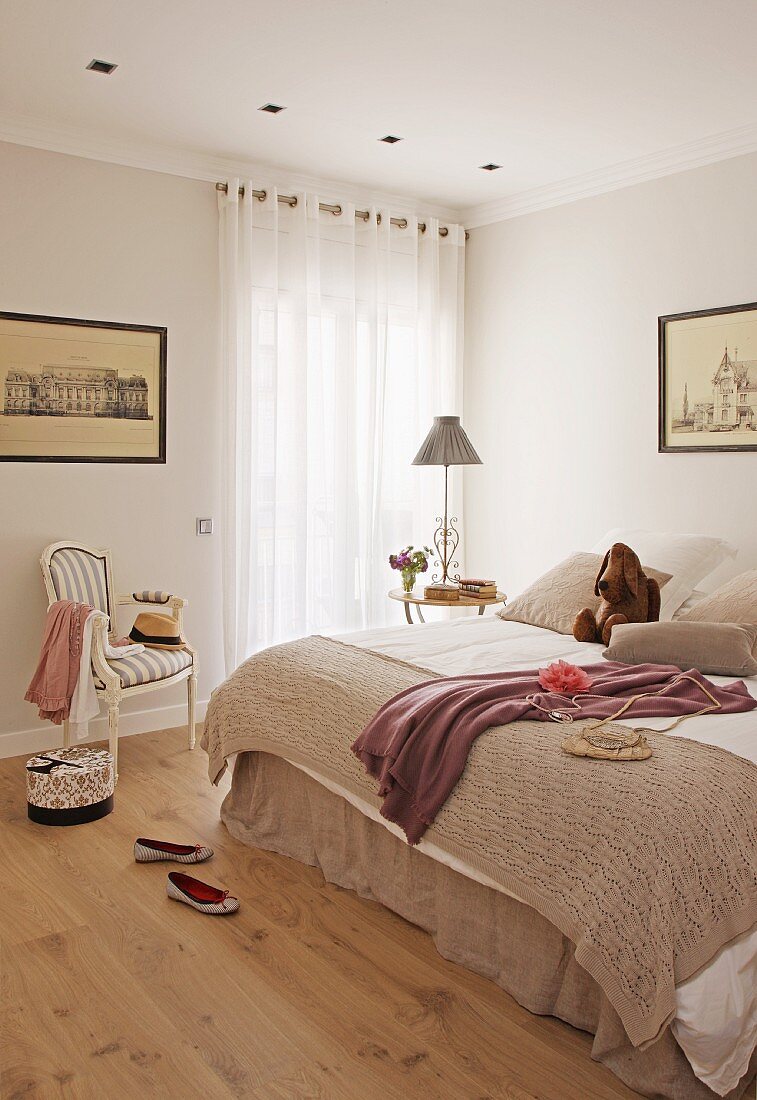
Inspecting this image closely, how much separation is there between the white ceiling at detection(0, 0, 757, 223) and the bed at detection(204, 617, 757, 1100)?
7.17ft

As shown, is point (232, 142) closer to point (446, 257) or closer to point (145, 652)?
point (446, 257)

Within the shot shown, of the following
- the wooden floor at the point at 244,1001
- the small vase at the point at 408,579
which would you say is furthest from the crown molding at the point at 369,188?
the wooden floor at the point at 244,1001

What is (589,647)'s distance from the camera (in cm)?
367

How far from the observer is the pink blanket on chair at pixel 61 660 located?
3957 millimetres

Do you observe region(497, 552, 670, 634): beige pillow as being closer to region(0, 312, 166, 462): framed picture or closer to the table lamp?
the table lamp

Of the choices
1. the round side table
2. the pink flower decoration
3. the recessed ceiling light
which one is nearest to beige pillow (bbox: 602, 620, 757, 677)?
the pink flower decoration

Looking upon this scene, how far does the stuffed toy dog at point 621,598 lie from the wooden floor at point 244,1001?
144 cm

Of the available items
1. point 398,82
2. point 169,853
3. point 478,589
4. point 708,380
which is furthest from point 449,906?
point 398,82

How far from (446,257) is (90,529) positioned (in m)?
2.65

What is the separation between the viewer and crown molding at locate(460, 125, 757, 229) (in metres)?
4.34

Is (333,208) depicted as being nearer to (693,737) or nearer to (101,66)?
(101,66)

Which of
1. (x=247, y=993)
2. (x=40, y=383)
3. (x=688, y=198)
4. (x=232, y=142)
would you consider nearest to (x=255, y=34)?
(x=232, y=142)

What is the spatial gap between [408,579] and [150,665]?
1.56 m

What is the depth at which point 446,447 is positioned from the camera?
4.98 m
